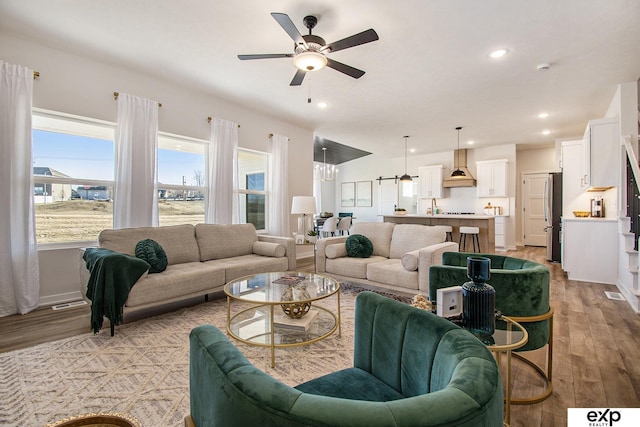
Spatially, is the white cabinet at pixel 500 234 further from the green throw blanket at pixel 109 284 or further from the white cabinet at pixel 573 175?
the green throw blanket at pixel 109 284

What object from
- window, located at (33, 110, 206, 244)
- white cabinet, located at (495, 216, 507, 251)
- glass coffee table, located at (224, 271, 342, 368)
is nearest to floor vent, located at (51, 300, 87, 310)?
window, located at (33, 110, 206, 244)

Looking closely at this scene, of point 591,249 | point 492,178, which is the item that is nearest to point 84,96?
point 591,249

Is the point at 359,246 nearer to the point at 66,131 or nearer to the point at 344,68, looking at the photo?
the point at 344,68

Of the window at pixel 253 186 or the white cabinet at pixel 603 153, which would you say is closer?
the white cabinet at pixel 603 153

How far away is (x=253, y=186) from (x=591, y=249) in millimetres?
5521

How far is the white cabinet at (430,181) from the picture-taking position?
870 cm

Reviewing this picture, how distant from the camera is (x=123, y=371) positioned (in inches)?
81.7

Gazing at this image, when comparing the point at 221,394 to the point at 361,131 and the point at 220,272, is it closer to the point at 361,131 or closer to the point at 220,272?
the point at 220,272

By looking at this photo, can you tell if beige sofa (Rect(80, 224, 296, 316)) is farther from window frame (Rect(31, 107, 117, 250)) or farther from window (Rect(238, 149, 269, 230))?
window (Rect(238, 149, 269, 230))

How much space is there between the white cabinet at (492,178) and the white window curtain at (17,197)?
8.82m

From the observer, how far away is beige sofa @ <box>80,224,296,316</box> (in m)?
2.91

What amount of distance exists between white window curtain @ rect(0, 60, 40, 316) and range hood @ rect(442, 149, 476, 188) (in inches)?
317

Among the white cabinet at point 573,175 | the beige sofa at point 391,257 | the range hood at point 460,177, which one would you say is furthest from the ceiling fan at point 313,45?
the range hood at point 460,177

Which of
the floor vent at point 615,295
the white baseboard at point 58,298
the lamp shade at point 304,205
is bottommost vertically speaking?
the floor vent at point 615,295
